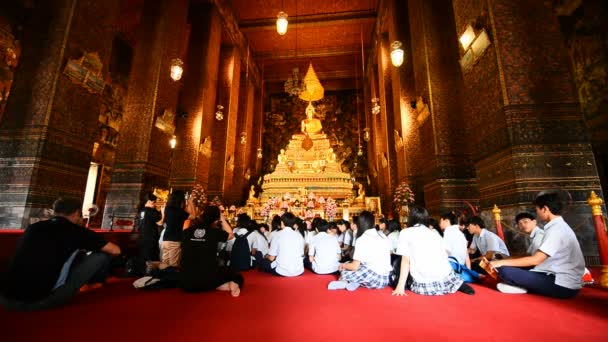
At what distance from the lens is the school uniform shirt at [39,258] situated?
188 cm

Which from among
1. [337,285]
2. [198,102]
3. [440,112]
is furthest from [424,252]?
[198,102]

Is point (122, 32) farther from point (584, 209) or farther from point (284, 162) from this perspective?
point (584, 209)

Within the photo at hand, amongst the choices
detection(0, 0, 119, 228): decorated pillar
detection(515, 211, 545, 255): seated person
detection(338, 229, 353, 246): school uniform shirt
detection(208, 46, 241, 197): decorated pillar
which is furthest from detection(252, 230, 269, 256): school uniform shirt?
detection(208, 46, 241, 197): decorated pillar

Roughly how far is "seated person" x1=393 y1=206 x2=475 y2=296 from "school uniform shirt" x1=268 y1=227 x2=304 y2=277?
146cm

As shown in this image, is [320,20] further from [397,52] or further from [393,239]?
[393,239]

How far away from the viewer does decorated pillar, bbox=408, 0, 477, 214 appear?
19.1ft

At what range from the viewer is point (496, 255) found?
318 cm

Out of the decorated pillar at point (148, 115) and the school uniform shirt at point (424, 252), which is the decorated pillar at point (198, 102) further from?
the school uniform shirt at point (424, 252)

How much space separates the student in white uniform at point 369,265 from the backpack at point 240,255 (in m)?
1.76

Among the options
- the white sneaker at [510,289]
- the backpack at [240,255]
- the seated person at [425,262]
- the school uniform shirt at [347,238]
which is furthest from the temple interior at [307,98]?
the backpack at [240,255]

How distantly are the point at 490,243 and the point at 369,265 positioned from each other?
1.76m

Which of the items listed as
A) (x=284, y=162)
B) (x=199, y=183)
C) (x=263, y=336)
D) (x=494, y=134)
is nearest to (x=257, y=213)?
(x=199, y=183)

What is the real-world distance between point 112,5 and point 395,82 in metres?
7.89

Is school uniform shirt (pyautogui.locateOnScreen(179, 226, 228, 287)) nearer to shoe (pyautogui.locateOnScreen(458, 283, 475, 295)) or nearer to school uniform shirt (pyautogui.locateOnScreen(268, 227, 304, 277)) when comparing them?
school uniform shirt (pyautogui.locateOnScreen(268, 227, 304, 277))
